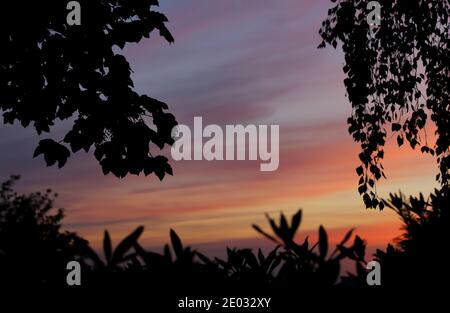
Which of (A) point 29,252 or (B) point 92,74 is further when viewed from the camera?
(B) point 92,74

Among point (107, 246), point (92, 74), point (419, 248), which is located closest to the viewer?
point (107, 246)

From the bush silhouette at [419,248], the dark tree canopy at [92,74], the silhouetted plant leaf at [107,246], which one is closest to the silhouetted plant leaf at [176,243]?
the silhouetted plant leaf at [107,246]

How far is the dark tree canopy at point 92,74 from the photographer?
29.6ft

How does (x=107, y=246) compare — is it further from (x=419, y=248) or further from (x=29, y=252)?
(x=419, y=248)

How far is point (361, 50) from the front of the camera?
12414 mm

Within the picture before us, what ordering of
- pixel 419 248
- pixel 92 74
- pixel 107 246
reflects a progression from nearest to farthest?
pixel 107 246 < pixel 419 248 < pixel 92 74

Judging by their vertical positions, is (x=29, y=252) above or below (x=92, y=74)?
below

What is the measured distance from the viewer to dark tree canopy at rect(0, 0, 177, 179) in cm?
902

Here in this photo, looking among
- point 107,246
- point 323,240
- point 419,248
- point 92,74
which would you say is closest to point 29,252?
point 107,246

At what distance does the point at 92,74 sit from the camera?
30.5ft

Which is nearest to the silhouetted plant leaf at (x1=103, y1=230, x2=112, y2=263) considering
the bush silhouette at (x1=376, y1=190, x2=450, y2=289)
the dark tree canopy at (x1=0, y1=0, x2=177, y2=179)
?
the bush silhouette at (x1=376, y1=190, x2=450, y2=289)

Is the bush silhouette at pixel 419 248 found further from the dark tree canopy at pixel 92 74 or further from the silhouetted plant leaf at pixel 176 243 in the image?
the dark tree canopy at pixel 92 74
